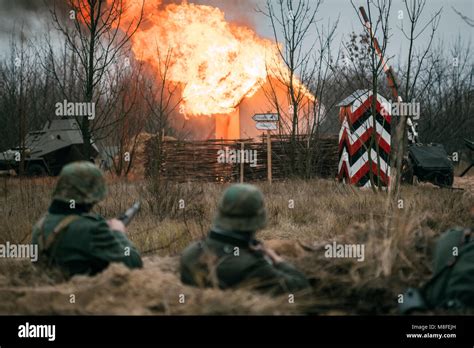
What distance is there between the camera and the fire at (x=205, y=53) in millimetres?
17938

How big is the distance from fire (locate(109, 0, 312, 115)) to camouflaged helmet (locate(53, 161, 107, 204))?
44.9ft

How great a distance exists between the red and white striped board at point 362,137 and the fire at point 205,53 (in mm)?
6301

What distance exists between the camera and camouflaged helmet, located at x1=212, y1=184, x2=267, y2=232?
348cm

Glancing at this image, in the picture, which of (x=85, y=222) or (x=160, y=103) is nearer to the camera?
(x=85, y=222)

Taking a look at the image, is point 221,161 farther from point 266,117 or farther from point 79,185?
point 79,185
